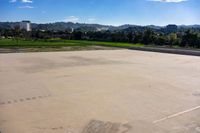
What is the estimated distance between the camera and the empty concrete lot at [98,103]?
21.4 ft

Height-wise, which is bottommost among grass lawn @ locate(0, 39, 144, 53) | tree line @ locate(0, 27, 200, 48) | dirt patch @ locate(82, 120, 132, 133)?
dirt patch @ locate(82, 120, 132, 133)

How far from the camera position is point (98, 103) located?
855 cm

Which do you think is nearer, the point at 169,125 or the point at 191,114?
the point at 169,125

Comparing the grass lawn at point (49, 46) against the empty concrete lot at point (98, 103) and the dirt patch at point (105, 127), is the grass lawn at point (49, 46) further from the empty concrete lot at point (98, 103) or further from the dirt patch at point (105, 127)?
the dirt patch at point (105, 127)

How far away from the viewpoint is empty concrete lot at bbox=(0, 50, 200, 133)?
21.4ft

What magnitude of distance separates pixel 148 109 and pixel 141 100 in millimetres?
1037

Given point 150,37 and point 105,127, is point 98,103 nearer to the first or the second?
point 105,127

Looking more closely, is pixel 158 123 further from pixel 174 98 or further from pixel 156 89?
pixel 156 89

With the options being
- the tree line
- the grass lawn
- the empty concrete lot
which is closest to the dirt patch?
the empty concrete lot

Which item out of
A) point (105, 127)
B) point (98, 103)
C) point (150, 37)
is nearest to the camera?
point (105, 127)

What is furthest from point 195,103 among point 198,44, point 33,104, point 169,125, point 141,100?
point 198,44

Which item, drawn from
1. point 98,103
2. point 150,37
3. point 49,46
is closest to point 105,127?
point 98,103

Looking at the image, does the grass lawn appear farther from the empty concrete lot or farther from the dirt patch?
the dirt patch

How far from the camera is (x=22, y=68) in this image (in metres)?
16.1
